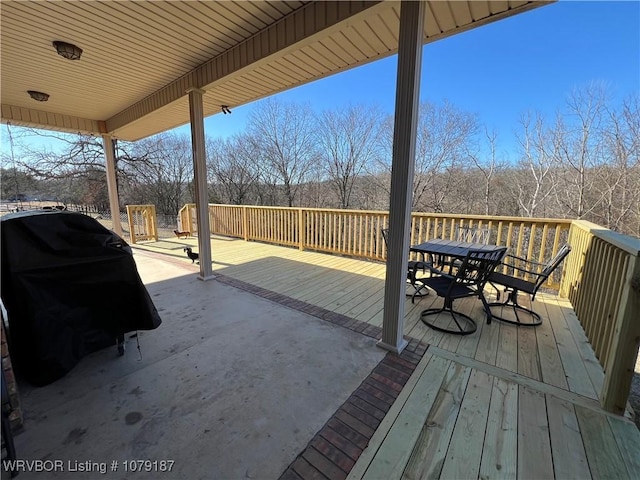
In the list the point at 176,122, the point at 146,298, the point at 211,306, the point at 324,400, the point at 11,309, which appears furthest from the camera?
the point at 176,122

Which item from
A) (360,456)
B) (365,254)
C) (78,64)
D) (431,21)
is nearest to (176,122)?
(78,64)

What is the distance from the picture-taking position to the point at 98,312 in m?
1.82

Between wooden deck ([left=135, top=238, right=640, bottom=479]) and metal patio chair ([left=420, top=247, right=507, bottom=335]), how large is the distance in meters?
0.12

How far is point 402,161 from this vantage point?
200 centimetres

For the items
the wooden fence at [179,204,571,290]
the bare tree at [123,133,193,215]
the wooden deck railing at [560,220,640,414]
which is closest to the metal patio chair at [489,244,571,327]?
the wooden deck railing at [560,220,640,414]

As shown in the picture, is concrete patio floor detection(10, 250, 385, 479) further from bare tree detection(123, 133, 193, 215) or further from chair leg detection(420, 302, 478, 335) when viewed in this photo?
bare tree detection(123, 133, 193, 215)

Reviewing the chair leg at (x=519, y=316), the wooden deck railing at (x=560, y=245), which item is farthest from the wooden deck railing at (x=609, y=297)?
the chair leg at (x=519, y=316)

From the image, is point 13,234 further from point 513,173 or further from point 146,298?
point 513,173

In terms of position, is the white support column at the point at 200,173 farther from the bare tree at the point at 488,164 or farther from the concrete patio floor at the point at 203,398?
the bare tree at the point at 488,164

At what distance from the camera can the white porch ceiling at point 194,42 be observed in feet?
7.82

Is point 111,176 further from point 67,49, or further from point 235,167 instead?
point 235,167

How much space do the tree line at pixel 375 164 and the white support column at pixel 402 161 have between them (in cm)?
824

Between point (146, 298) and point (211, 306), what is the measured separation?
1.16 meters

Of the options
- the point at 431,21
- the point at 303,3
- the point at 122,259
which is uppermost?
the point at 303,3
